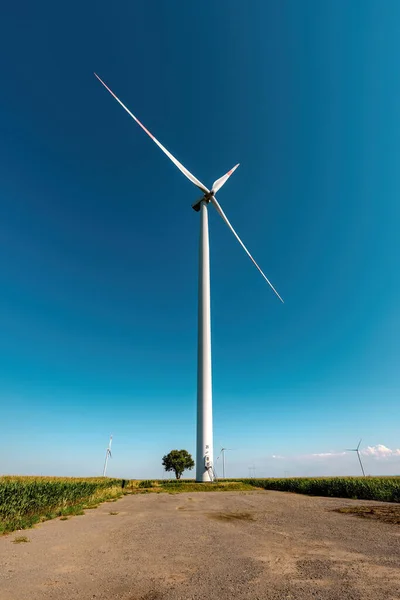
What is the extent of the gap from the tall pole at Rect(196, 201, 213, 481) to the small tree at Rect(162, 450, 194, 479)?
68.0 m

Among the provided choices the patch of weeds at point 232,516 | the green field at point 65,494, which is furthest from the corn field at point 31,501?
the patch of weeds at point 232,516

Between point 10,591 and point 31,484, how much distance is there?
56.8 feet

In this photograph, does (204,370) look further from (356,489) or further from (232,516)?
(232,516)

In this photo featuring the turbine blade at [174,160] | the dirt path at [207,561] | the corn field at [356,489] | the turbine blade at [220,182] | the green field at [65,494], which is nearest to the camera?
the dirt path at [207,561]

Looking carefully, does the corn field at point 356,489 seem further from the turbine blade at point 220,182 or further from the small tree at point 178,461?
the small tree at point 178,461

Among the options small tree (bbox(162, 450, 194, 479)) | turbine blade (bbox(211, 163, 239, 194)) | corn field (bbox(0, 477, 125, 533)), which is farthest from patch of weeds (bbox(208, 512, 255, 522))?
small tree (bbox(162, 450, 194, 479))

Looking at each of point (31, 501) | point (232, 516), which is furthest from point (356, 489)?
point (31, 501)

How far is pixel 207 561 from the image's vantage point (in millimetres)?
10156

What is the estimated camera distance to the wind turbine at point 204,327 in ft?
150

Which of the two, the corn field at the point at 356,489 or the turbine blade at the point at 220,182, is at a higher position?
the turbine blade at the point at 220,182

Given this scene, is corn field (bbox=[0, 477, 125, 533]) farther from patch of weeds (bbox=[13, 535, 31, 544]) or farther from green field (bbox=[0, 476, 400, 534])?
patch of weeds (bbox=[13, 535, 31, 544])

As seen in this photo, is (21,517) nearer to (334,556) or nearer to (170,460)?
(334,556)

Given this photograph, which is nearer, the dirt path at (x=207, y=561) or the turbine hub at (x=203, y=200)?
the dirt path at (x=207, y=561)

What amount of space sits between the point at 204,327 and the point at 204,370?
24.6 ft
